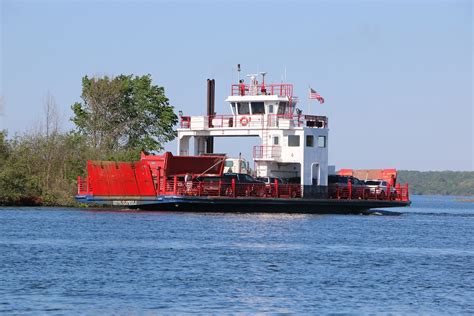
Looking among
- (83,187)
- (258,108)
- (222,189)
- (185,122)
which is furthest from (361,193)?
(83,187)

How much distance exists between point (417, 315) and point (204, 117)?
35713 millimetres

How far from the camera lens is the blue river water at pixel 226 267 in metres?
24.2

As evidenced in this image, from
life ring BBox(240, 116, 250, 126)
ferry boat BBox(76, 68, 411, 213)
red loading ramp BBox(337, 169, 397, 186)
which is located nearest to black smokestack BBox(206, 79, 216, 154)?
ferry boat BBox(76, 68, 411, 213)

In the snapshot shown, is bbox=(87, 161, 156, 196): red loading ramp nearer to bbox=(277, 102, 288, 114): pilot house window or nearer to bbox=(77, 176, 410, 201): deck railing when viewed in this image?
bbox=(77, 176, 410, 201): deck railing

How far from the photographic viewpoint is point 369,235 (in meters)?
45.0

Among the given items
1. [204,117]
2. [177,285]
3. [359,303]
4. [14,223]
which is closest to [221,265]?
[177,285]

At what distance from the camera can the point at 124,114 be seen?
3226 inches

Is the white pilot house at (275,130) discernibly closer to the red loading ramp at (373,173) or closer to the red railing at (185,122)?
the red railing at (185,122)

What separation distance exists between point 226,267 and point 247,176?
23201 millimetres

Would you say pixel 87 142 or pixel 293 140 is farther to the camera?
pixel 87 142

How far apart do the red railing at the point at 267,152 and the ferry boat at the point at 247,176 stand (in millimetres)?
49

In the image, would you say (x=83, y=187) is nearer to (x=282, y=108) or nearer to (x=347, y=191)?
(x=282, y=108)

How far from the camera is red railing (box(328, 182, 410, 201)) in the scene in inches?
2272

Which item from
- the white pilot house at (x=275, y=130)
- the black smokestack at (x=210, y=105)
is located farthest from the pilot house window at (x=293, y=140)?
the black smokestack at (x=210, y=105)
